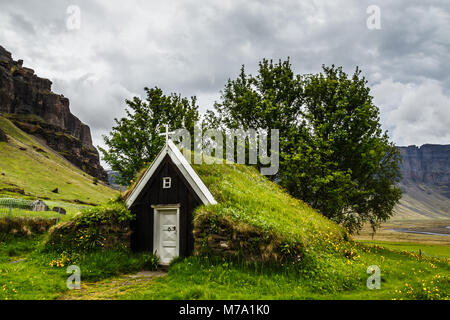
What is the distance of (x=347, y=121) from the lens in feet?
80.1

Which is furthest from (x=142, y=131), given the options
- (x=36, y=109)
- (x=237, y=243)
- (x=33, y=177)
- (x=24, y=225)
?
(x=36, y=109)

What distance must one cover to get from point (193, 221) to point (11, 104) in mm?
199177

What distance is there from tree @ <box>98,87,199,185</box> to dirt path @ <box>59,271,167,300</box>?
627 inches

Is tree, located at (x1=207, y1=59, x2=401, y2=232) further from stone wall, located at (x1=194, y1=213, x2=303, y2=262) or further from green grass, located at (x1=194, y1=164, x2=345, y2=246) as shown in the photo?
stone wall, located at (x1=194, y1=213, x2=303, y2=262)

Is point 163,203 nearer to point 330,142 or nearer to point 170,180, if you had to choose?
point 170,180

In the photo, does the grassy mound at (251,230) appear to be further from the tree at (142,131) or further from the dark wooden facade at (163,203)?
the tree at (142,131)

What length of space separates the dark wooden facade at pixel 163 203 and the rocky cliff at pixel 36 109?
174 metres

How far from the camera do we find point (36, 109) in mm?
179875

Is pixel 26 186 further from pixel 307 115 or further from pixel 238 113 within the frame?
pixel 307 115

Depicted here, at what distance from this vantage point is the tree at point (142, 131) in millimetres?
27969

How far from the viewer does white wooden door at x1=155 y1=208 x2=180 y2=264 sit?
43.8 ft

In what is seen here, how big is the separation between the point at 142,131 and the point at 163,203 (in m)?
16.5

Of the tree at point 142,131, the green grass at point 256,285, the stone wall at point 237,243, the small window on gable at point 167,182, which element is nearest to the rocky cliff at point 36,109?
the tree at point 142,131
